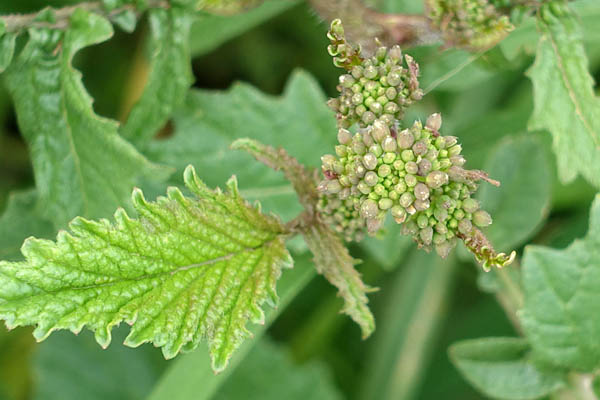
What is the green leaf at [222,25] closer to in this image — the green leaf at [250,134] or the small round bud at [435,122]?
the green leaf at [250,134]

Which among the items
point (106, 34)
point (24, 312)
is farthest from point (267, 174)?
point (24, 312)

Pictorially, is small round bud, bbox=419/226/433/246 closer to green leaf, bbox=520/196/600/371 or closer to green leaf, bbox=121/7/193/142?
green leaf, bbox=520/196/600/371

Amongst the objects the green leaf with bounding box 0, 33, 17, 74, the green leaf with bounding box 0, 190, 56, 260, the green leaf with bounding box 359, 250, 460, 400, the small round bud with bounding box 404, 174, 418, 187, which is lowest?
the green leaf with bounding box 359, 250, 460, 400

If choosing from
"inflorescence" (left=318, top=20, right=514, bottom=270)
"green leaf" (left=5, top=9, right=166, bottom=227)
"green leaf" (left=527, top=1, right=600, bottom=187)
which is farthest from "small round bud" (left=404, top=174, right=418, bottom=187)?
"green leaf" (left=5, top=9, right=166, bottom=227)

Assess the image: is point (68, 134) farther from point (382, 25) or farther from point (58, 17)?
point (382, 25)

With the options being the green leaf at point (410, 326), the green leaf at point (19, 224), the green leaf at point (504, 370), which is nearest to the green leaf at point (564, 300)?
the green leaf at point (504, 370)

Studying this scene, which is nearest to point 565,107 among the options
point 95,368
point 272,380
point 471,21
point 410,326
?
point 471,21
